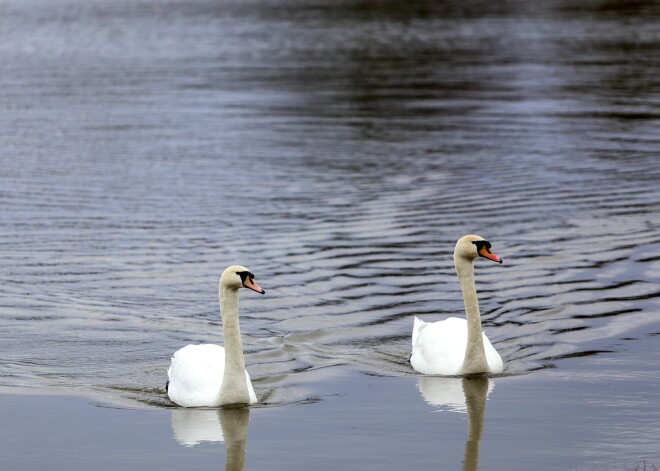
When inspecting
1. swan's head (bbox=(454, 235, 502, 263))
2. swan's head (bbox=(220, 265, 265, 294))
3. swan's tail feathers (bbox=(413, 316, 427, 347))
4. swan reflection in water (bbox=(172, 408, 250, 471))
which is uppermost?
swan's head (bbox=(454, 235, 502, 263))

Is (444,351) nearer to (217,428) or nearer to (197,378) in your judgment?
(197,378)

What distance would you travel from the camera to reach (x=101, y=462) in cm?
956

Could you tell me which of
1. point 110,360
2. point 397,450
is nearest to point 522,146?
point 110,360

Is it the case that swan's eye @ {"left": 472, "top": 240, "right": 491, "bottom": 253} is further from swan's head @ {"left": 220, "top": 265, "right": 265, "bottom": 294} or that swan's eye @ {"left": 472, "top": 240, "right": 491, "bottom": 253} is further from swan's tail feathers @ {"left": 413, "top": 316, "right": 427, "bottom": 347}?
swan's head @ {"left": 220, "top": 265, "right": 265, "bottom": 294}

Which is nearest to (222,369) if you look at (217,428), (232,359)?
(232,359)

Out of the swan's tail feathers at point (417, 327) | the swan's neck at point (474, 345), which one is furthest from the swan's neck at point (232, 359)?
the swan's tail feathers at point (417, 327)

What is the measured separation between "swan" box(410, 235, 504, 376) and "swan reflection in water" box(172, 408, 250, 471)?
2028 mm

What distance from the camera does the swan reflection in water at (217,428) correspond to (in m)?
9.84

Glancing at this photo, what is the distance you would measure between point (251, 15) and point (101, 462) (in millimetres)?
58406

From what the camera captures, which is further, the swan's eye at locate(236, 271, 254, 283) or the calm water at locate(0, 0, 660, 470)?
the swan's eye at locate(236, 271, 254, 283)

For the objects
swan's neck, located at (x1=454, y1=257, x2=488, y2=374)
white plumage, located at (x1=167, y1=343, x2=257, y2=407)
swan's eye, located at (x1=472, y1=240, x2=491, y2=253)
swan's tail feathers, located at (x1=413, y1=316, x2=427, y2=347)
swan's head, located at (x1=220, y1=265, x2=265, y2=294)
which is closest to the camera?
swan's head, located at (x1=220, y1=265, x2=265, y2=294)

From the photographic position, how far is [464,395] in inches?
448

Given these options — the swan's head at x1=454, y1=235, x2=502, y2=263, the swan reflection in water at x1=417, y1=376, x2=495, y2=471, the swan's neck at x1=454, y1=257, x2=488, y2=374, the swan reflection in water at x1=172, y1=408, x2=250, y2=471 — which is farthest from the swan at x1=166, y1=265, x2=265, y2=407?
the swan's head at x1=454, y1=235, x2=502, y2=263

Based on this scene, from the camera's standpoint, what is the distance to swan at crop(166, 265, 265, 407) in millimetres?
10812
